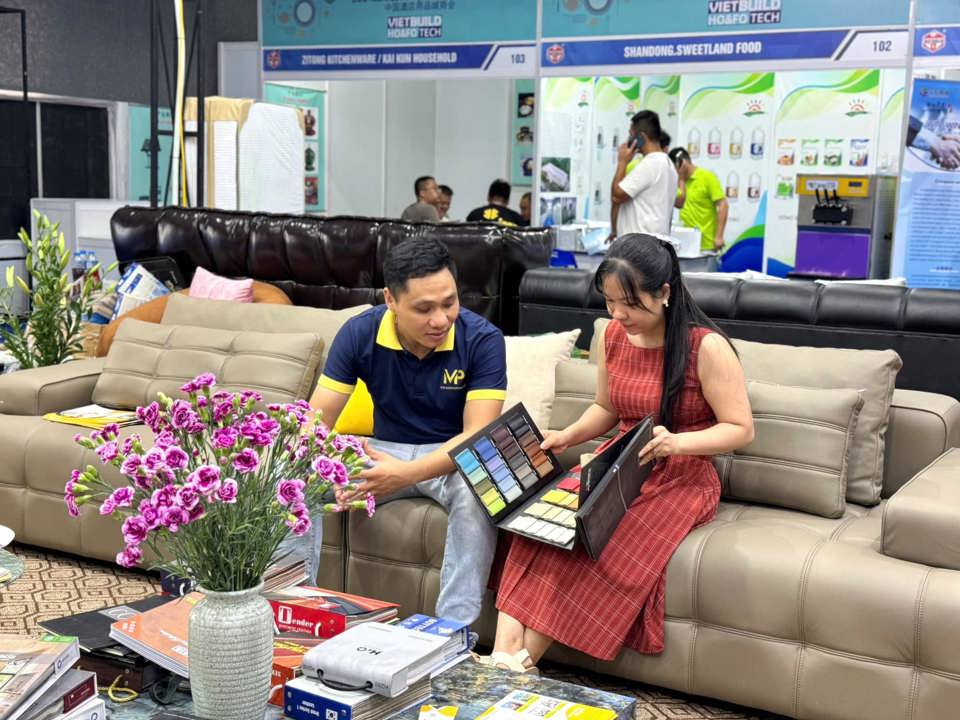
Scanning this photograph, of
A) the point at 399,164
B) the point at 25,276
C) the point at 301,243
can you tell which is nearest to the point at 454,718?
the point at 301,243

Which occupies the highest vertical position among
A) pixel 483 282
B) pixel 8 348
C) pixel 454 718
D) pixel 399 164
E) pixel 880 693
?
pixel 399 164

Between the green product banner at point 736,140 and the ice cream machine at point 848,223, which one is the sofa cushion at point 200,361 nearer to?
the ice cream machine at point 848,223

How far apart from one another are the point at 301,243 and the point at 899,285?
Result: 2.21 meters

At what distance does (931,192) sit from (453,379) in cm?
440

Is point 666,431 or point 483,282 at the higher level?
point 483,282

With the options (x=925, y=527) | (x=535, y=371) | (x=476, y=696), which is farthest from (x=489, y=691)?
(x=535, y=371)

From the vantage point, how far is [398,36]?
805 cm

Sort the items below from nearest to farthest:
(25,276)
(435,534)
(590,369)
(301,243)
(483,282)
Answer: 1. (435,534)
2. (590,369)
3. (483,282)
4. (301,243)
5. (25,276)

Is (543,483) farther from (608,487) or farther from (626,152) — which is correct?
(626,152)

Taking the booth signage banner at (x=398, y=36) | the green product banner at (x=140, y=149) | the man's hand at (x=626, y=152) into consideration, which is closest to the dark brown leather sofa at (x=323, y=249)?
the man's hand at (x=626, y=152)

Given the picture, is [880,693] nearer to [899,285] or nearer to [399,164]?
[899,285]

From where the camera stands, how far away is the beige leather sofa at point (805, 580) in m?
2.40

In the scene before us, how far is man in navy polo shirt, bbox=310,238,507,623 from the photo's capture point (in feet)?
8.93

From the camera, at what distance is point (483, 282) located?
3.92m
